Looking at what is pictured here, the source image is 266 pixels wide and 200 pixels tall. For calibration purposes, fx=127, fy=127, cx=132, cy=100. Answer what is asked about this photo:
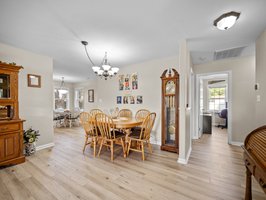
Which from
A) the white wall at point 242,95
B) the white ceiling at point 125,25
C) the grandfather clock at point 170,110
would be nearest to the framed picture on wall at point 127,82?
the white ceiling at point 125,25

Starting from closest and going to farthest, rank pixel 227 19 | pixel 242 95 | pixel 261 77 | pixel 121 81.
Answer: pixel 227 19 → pixel 261 77 → pixel 242 95 → pixel 121 81

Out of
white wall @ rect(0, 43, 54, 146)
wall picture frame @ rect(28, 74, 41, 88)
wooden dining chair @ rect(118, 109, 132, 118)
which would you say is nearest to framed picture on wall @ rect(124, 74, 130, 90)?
wooden dining chair @ rect(118, 109, 132, 118)

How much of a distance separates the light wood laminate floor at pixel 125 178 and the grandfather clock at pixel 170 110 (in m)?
0.33

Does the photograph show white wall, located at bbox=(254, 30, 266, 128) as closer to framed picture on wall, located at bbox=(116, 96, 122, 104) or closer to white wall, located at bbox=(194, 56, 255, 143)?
white wall, located at bbox=(194, 56, 255, 143)

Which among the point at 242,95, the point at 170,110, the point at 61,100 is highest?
the point at 242,95

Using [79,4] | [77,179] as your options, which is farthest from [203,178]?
[79,4]

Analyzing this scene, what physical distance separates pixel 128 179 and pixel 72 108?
22.5 feet

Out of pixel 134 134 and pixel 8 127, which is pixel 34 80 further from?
pixel 134 134

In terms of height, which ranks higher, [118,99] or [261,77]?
[261,77]

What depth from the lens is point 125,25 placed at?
1989 millimetres

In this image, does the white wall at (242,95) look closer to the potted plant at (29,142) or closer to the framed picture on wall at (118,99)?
the framed picture on wall at (118,99)

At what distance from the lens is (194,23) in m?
1.93

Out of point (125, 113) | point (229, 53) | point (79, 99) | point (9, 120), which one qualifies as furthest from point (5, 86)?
point (79, 99)

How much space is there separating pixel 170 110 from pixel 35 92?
337 cm
